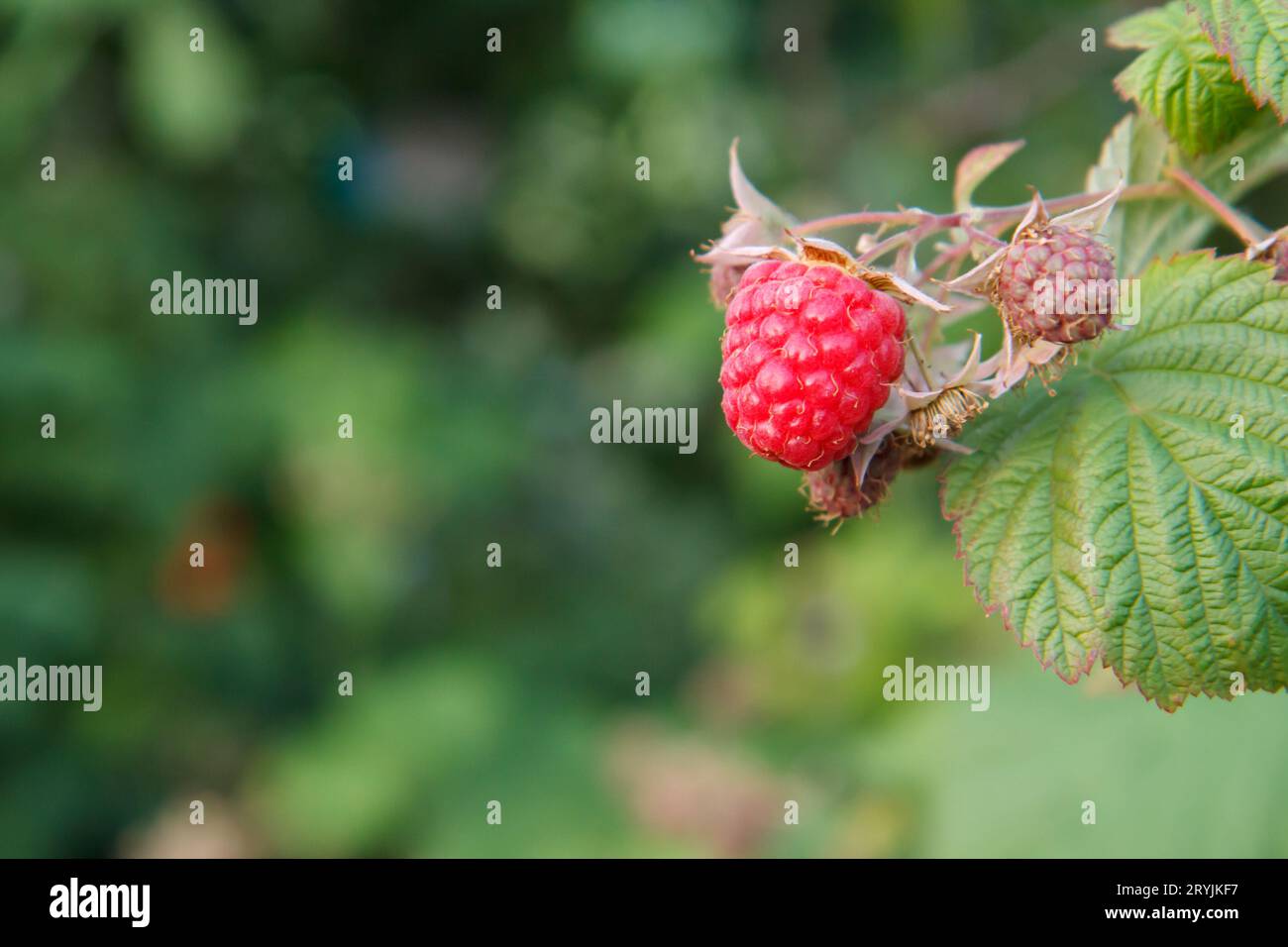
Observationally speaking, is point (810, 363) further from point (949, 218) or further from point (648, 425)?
point (648, 425)

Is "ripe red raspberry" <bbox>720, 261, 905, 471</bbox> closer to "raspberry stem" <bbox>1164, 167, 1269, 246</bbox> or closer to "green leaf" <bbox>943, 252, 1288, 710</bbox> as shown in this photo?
"green leaf" <bbox>943, 252, 1288, 710</bbox>

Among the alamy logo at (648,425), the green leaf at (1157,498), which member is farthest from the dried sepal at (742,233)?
the alamy logo at (648,425)

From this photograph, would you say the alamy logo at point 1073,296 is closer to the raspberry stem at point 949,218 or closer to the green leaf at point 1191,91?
the raspberry stem at point 949,218

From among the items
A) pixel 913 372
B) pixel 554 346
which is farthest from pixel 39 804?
pixel 913 372

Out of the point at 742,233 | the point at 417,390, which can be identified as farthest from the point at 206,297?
the point at 742,233

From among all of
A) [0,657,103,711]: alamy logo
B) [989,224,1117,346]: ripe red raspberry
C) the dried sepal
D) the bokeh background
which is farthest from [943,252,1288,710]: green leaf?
[0,657,103,711]: alamy logo

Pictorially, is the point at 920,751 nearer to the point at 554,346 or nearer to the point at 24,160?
the point at 554,346
